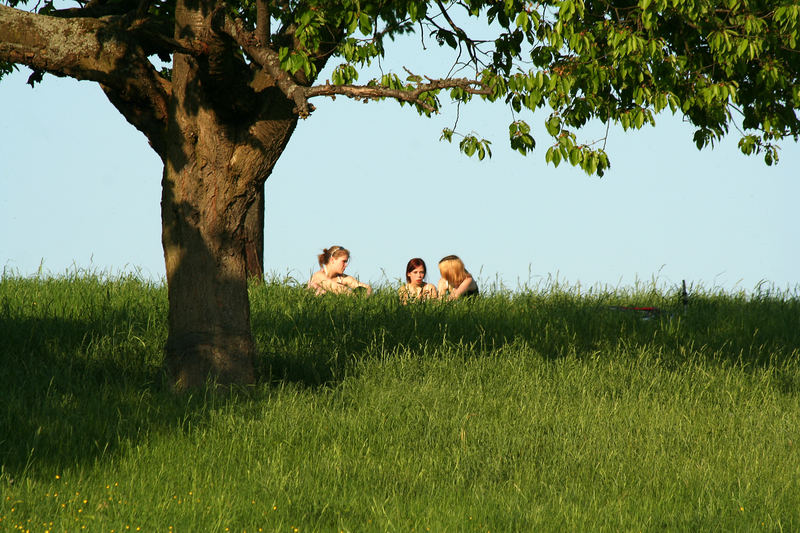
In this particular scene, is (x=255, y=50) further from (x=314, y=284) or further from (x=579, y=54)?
(x=314, y=284)

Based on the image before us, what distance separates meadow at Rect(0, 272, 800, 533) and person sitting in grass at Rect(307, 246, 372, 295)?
135 centimetres

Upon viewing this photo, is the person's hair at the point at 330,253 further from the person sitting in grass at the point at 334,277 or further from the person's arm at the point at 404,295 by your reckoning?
the person's arm at the point at 404,295

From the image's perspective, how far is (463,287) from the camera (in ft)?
47.3

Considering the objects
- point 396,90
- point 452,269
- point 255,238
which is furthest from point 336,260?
point 396,90

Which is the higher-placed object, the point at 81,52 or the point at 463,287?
the point at 81,52

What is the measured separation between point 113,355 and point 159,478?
381 cm

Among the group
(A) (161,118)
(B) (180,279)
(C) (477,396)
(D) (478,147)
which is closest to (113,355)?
(B) (180,279)

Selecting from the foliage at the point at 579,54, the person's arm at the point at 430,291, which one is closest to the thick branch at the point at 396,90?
the foliage at the point at 579,54

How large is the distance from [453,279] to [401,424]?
21.5ft

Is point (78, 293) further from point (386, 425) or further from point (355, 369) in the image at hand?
point (386, 425)

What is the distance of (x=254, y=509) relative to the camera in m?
5.86

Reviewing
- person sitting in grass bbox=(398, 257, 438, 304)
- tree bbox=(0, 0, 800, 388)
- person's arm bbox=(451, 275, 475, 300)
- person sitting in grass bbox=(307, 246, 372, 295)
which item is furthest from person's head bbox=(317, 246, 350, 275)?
tree bbox=(0, 0, 800, 388)

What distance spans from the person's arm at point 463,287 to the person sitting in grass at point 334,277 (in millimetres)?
1573

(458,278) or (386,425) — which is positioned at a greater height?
(458,278)
